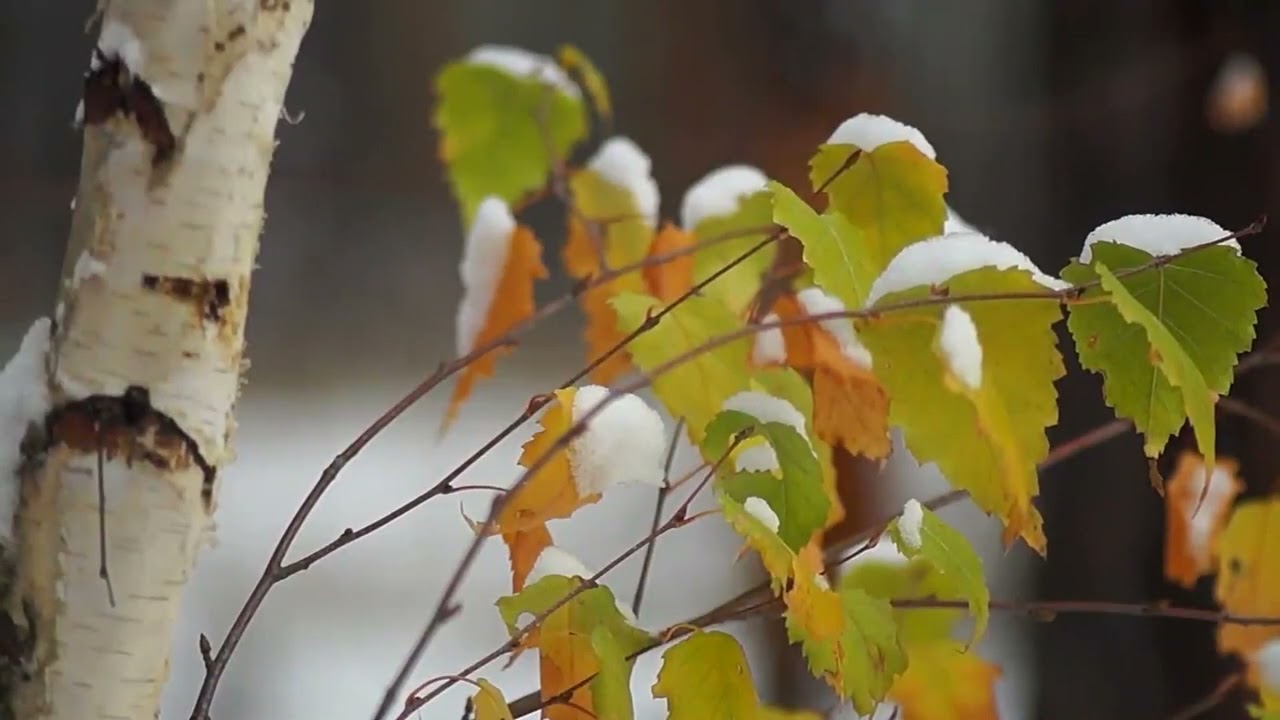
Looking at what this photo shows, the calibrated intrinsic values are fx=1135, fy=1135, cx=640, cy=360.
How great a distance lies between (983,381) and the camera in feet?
0.89

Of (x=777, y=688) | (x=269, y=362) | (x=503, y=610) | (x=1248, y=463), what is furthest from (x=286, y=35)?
(x=777, y=688)

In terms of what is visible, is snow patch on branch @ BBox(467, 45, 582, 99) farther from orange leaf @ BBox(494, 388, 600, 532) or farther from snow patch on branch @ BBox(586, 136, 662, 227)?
orange leaf @ BBox(494, 388, 600, 532)

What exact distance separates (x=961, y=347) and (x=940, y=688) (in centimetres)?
26

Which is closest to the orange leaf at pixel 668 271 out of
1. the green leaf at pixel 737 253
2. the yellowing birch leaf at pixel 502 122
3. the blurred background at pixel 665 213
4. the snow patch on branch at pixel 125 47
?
the green leaf at pixel 737 253

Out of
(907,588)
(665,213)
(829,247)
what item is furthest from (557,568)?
(665,213)

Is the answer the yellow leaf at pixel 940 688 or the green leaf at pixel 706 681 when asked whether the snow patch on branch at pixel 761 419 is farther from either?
the yellow leaf at pixel 940 688

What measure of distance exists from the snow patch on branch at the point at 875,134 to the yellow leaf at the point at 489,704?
0.19 meters

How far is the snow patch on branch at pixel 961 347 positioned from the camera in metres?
0.24

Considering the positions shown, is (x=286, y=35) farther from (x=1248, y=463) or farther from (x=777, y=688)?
(x=777, y=688)

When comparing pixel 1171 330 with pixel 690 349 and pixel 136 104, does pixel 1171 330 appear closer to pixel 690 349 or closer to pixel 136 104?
pixel 690 349

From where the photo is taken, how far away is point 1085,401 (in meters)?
0.98

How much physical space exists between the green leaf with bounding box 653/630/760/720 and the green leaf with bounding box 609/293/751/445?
0.26 ft

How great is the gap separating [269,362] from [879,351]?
3.20 ft

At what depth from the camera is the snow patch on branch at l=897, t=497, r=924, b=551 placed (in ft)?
0.98
